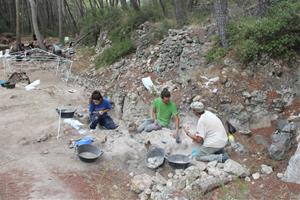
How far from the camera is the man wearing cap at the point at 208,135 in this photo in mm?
6992

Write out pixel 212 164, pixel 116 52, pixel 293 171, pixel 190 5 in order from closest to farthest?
pixel 293 171 → pixel 212 164 → pixel 116 52 → pixel 190 5

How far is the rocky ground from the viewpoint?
20.7 ft

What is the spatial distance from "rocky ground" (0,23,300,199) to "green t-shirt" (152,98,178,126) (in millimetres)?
326

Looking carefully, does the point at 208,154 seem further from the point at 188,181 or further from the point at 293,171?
the point at 293,171

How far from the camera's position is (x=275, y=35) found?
9391mm

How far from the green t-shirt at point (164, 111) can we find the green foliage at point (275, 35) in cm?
233

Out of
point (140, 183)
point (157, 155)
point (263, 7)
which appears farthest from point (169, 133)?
point (263, 7)

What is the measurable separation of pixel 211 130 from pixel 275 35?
3.46 metres

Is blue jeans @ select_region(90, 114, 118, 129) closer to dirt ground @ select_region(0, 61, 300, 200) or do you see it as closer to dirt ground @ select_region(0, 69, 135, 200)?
dirt ground @ select_region(0, 61, 300, 200)

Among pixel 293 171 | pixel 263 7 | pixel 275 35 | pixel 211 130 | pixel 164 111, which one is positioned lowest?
pixel 293 171

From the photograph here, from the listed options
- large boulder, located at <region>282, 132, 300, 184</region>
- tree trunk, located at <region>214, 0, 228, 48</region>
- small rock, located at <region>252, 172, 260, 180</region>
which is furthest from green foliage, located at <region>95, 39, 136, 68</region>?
large boulder, located at <region>282, 132, 300, 184</region>

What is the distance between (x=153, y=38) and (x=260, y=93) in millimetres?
5498

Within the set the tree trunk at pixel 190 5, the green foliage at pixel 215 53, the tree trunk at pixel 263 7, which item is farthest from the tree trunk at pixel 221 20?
the tree trunk at pixel 190 5

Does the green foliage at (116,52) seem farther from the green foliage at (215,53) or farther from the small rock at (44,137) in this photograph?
the small rock at (44,137)
